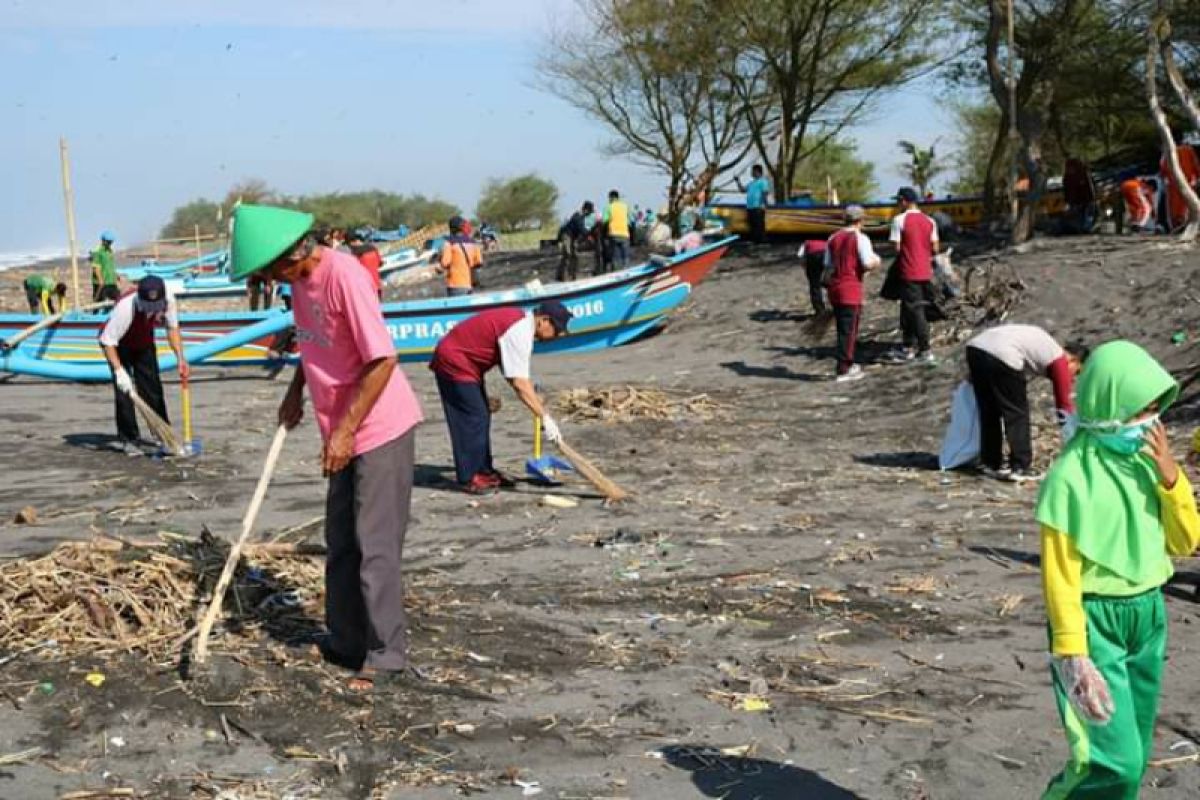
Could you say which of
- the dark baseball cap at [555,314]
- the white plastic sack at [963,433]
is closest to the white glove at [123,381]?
the dark baseball cap at [555,314]

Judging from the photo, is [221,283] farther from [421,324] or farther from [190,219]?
[190,219]

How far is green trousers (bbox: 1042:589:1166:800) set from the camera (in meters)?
3.47

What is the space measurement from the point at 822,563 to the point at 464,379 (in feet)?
10.2

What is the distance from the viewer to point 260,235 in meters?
5.00

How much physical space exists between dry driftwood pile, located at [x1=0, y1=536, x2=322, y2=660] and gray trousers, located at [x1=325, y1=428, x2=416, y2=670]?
23.4 inches

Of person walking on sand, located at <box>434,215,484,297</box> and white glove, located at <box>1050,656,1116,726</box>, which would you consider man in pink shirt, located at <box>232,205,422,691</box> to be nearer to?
white glove, located at <box>1050,656,1116,726</box>

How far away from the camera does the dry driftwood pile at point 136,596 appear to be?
220 inches

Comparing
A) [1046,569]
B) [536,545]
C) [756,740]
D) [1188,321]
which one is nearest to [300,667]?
[756,740]

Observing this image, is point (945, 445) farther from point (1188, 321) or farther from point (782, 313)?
point (782, 313)

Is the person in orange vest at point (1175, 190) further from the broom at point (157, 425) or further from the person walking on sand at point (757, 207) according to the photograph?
the broom at point (157, 425)

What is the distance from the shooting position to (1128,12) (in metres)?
21.1

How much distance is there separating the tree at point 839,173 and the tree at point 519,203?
16.4 metres

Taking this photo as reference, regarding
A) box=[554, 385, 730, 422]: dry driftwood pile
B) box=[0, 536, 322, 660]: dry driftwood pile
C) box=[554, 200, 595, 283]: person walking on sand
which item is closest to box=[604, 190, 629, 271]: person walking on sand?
box=[554, 200, 595, 283]: person walking on sand

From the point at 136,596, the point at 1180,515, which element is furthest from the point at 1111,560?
the point at 136,596
